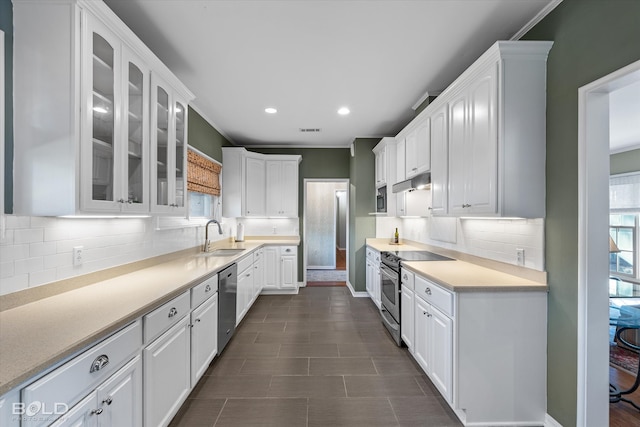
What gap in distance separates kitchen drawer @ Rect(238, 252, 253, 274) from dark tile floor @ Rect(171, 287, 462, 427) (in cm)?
74

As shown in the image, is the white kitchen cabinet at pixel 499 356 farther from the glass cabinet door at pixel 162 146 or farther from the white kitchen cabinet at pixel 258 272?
the white kitchen cabinet at pixel 258 272

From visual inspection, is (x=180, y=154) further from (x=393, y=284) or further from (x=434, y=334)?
(x=434, y=334)

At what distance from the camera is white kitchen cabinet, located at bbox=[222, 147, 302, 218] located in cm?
470

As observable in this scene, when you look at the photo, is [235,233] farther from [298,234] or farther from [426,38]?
[426,38]

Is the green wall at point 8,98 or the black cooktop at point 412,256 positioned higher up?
the green wall at point 8,98

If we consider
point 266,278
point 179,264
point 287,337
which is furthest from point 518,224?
point 266,278

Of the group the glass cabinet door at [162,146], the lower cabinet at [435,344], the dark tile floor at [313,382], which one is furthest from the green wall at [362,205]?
the glass cabinet door at [162,146]

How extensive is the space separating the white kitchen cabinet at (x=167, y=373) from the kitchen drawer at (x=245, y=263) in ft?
4.32

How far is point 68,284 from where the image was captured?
1666mm

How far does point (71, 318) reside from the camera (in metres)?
1.26

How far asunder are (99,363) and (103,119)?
126 centimetres

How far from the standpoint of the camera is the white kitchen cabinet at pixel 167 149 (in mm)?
1983

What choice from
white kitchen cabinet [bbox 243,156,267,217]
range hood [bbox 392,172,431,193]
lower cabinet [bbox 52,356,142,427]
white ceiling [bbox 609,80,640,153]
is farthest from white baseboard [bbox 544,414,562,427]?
white kitchen cabinet [bbox 243,156,267,217]

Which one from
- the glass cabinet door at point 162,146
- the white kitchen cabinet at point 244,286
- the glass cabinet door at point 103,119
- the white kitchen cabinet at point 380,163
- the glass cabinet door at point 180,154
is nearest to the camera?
the glass cabinet door at point 103,119
